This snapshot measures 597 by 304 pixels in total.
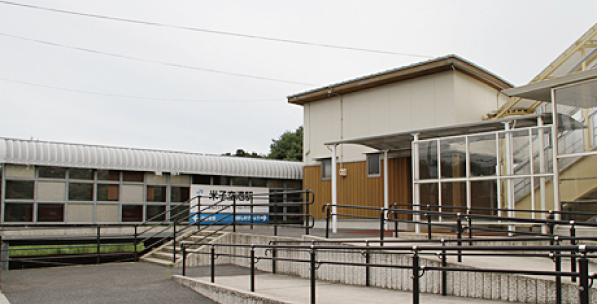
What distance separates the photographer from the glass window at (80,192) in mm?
16781

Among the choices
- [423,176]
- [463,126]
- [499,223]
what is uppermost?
[463,126]

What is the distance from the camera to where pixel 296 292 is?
8164 millimetres

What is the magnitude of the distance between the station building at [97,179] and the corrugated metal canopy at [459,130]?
689 centimetres

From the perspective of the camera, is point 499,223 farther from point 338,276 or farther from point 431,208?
point 338,276

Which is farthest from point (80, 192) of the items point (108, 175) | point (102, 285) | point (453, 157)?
point (453, 157)

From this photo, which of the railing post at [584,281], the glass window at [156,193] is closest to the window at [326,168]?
the glass window at [156,193]

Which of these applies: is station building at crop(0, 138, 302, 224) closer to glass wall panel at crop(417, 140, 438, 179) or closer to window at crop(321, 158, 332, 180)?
window at crop(321, 158, 332, 180)

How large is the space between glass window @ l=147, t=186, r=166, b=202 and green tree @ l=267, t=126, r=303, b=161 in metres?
32.0

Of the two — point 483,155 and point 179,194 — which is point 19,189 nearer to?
point 179,194

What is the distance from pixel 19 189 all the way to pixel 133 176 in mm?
3738

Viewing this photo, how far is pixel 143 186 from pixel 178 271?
7.11m

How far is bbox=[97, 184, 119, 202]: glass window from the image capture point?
17344 millimetres

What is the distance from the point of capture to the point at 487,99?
17.6m

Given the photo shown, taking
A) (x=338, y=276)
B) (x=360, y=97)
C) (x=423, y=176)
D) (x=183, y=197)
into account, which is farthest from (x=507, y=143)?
(x=183, y=197)
